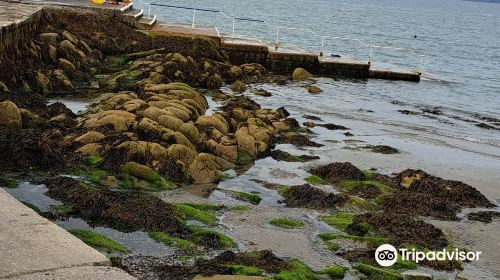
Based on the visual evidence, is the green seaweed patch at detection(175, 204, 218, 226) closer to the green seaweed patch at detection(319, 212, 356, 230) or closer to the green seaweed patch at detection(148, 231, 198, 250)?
the green seaweed patch at detection(148, 231, 198, 250)

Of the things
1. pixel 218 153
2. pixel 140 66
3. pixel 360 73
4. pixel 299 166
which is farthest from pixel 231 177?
pixel 360 73

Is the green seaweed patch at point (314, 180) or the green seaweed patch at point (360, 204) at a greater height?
the green seaweed patch at point (360, 204)

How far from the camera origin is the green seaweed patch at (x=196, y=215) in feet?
34.9

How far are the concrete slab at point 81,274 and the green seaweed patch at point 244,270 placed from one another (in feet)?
5.92

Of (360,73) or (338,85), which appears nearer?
(338,85)

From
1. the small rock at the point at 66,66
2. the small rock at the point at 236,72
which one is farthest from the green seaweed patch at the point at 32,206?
the small rock at the point at 236,72

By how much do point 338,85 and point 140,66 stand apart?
8962mm

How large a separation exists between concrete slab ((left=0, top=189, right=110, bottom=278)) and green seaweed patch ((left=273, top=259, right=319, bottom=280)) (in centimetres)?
234

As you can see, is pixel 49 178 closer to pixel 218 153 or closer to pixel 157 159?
pixel 157 159

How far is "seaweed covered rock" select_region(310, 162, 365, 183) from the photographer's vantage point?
14.5 meters

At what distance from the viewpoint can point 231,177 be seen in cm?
1378

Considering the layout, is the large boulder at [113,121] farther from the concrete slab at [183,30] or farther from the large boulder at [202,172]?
the concrete slab at [183,30]

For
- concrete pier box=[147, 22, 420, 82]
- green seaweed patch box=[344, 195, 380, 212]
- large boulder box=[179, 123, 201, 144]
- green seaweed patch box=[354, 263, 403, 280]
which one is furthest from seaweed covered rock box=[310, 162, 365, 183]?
concrete pier box=[147, 22, 420, 82]

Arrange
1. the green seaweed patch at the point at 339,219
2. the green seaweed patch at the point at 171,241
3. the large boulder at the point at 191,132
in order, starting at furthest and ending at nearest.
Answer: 1. the large boulder at the point at 191,132
2. the green seaweed patch at the point at 339,219
3. the green seaweed patch at the point at 171,241
